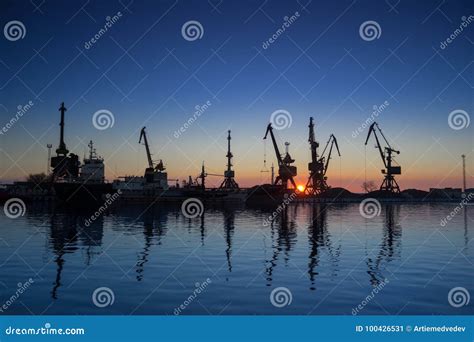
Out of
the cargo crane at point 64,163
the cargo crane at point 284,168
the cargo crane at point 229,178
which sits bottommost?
the cargo crane at point 64,163

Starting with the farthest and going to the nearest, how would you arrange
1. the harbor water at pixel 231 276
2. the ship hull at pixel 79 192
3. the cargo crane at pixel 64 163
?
the cargo crane at pixel 64 163 → the ship hull at pixel 79 192 → the harbor water at pixel 231 276

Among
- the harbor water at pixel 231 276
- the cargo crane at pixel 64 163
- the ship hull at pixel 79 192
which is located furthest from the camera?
the cargo crane at pixel 64 163

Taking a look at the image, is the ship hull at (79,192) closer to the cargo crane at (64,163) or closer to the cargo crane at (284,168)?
the cargo crane at (64,163)

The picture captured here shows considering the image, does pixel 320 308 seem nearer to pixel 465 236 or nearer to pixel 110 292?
pixel 110 292

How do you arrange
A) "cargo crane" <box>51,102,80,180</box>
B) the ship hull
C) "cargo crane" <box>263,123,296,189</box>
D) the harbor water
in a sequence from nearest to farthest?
the harbor water → the ship hull → "cargo crane" <box>51,102,80,180</box> → "cargo crane" <box>263,123,296,189</box>

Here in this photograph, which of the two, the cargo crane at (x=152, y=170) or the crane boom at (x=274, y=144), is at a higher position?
the crane boom at (x=274, y=144)

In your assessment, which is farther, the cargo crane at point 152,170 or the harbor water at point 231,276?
the cargo crane at point 152,170

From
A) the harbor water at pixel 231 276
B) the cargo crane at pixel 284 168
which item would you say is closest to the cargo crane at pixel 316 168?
the cargo crane at pixel 284 168

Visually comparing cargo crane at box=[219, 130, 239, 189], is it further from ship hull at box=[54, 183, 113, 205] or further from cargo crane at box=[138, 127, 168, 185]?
ship hull at box=[54, 183, 113, 205]

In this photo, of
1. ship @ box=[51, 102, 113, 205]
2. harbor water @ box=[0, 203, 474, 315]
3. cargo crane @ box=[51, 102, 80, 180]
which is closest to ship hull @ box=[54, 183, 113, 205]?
ship @ box=[51, 102, 113, 205]

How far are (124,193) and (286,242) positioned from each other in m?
105

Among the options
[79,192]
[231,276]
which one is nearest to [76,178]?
[79,192]

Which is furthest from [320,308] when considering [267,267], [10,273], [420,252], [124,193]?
[124,193]

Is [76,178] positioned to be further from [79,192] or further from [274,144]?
[274,144]
